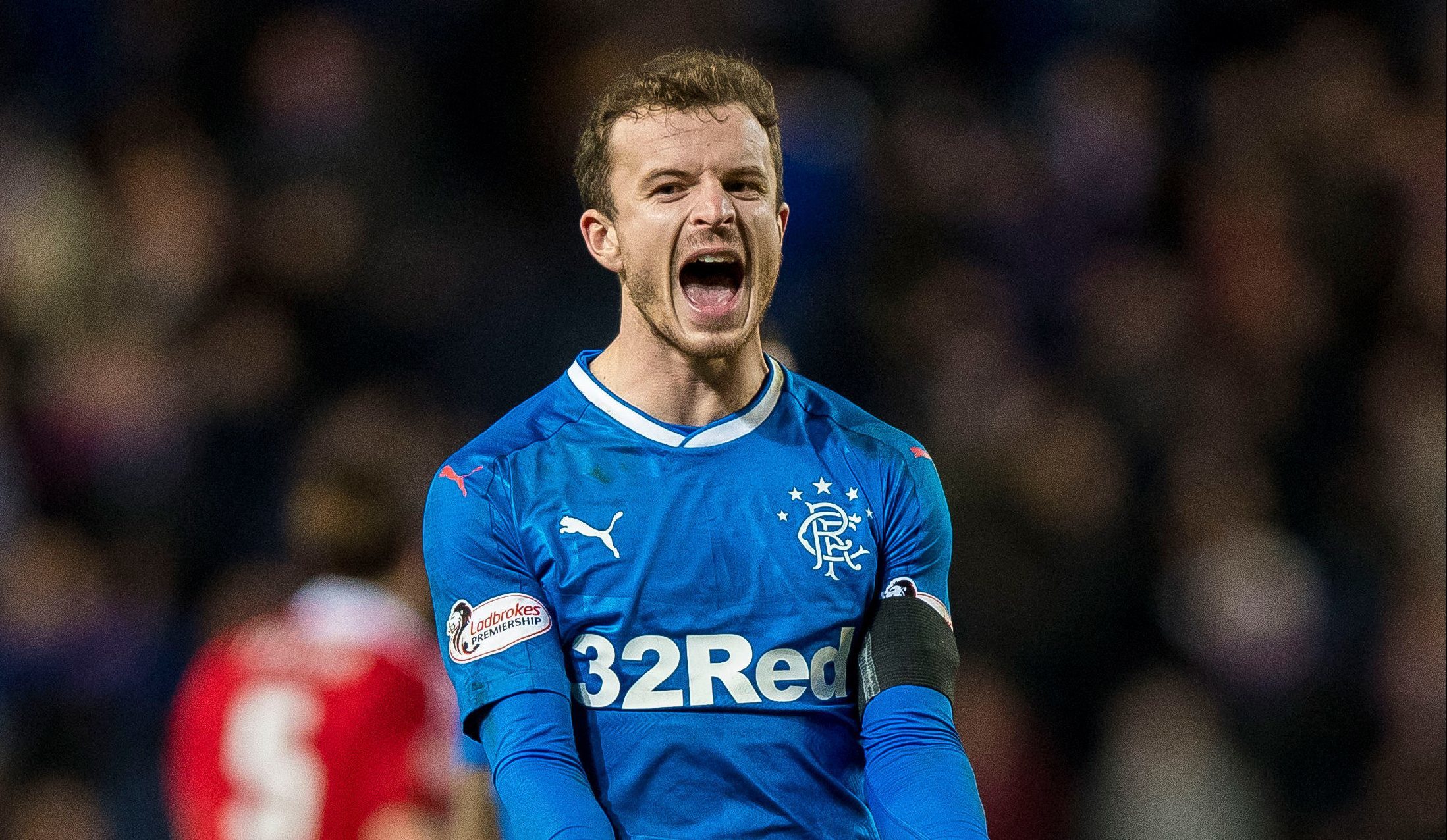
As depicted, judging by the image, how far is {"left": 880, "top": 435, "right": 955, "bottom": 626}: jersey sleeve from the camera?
10.4 feet

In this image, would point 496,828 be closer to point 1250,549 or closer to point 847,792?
point 847,792

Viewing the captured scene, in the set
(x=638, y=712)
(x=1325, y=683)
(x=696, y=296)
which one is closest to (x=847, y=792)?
(x=638, y=712)

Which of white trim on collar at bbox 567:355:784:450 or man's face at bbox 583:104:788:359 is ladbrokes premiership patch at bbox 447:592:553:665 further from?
man's face at bbox 583:104:788:359

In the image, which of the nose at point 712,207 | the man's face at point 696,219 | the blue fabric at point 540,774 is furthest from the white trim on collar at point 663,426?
the blue fabric at point 540,774

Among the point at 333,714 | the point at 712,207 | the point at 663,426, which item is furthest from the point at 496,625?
the point at 333,714

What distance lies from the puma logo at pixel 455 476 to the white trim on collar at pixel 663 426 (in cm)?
29

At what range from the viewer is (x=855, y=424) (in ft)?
11.0

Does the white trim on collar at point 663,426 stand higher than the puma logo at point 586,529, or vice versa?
the white trim on collar at point 663,426

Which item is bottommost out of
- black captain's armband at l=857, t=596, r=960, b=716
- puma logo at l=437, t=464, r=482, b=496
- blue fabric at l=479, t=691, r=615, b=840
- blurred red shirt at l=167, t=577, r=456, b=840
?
blurred red shirt at l=167, t=577, r=456, b=840

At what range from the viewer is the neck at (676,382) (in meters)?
3.23

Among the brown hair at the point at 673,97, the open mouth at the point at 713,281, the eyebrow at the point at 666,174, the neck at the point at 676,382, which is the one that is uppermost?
the brown hair at the point at 673,97

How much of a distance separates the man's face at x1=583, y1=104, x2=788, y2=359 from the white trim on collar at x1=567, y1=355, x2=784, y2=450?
→ 0.47 ft

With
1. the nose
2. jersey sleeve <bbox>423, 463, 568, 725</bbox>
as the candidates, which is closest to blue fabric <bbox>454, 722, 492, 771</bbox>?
jersey sleeve <bbox>423, 463, 568, 725</bbox>

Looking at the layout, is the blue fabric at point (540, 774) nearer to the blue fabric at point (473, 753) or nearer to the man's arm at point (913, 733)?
the blue fabric at point (473, 753)
